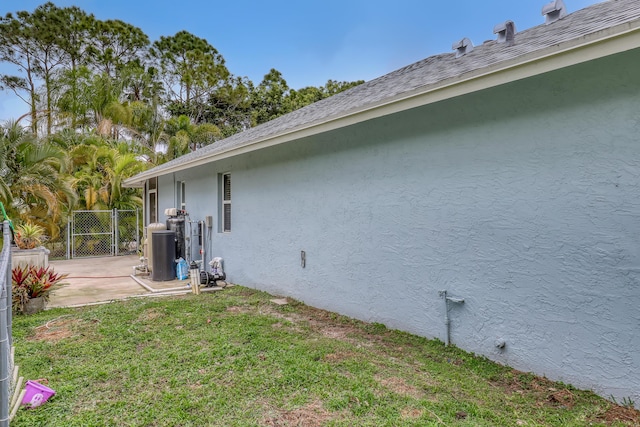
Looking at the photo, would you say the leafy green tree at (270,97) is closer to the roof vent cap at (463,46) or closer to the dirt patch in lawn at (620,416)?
the roof vent cap at (463,46)

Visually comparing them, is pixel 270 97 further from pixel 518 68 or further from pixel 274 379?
pixel 274 379

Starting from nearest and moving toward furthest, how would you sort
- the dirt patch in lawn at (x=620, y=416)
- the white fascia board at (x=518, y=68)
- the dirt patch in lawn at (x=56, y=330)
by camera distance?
the white fascia board at (x=518, y=68)
the dirt patch in lawn at (x=620, y=416)
the dirt patch in lawn at (x=56, y=330)

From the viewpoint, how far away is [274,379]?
3.53 metres

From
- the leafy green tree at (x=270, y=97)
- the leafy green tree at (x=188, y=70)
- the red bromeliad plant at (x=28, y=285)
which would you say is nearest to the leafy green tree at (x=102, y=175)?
the red bromeliad plant at (x=28, y=285)

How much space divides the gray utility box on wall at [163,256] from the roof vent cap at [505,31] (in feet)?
25.2

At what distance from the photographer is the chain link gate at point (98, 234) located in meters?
14.0

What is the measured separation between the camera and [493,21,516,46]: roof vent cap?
526 cm

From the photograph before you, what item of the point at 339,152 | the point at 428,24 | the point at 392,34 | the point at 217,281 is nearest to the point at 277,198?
the point at 339,152

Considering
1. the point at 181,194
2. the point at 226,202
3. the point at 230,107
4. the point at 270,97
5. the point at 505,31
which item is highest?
the point at 270,97

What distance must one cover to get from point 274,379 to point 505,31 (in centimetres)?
531

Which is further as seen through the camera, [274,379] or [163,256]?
[163,256]

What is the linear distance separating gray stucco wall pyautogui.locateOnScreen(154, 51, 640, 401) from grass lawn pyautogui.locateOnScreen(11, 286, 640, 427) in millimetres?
339

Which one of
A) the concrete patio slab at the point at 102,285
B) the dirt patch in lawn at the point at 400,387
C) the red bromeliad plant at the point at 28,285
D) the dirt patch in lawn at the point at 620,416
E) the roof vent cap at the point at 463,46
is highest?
the roof vent cap at the point at 463,46

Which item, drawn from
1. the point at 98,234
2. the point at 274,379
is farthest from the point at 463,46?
the point at 98,234
